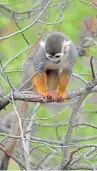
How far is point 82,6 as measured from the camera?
512 cm

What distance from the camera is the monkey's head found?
3.90m

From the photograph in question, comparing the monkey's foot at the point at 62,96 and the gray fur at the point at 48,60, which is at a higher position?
the gray fur at the point at 48,60

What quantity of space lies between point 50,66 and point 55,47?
0.33 meters

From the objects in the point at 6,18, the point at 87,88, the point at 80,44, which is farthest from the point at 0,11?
the point at 87,88

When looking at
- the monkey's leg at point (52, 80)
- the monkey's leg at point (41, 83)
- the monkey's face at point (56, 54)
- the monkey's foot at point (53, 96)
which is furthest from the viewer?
the monkey's leg at point (52, 80)

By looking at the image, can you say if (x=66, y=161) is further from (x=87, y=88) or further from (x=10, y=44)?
(x=10, y=44)

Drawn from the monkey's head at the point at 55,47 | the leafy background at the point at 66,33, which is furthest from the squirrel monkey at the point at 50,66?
the leafy background at the point at 66,33

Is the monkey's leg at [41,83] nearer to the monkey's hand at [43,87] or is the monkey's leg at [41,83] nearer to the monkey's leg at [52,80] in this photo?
the monkey's hand at [43,87]

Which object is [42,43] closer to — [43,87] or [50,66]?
[50,66]

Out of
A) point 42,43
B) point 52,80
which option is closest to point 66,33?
point 52,80

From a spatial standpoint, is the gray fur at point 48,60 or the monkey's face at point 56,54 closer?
the monkey's face at point 56,54

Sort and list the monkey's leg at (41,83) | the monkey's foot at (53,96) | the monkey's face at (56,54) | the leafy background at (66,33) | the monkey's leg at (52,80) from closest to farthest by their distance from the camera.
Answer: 1. the monkey's face at (56,54)
2. the monkey's foot at (53,96)
3. the monkey's leg at (41,83)
4. the monkey's leg at (52,80)
5. the leafy background at (66,33)

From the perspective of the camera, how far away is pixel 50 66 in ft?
13.8

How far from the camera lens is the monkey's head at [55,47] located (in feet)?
12.8
